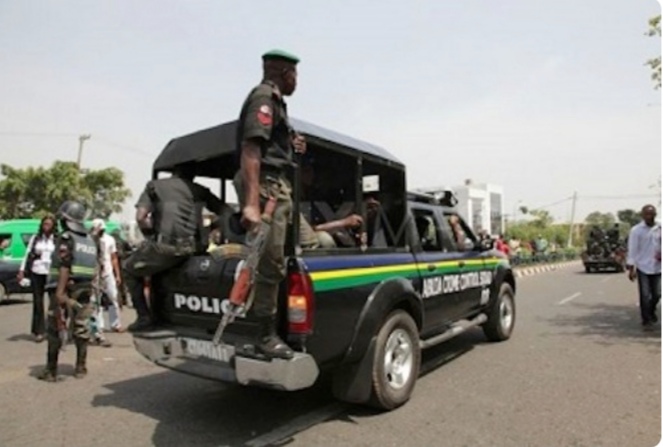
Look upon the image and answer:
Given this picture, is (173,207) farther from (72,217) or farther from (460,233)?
(460,233)

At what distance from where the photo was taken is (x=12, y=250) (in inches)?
590

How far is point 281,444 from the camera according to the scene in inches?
152

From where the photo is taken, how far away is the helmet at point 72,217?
579 centimetres

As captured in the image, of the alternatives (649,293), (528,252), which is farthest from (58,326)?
(528,252)

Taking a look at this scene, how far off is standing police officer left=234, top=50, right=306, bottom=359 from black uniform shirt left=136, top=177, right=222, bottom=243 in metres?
1.05

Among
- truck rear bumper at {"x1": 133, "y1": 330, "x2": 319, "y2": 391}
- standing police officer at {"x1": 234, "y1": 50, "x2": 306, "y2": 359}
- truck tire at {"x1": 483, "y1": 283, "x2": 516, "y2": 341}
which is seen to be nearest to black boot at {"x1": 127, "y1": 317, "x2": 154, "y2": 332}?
truck rear bumper at {"x1": 133, "y1": 330, "x2": 319, "y2": 391}

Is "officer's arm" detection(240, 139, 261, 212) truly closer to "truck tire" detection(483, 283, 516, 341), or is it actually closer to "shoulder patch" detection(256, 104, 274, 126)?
"shoulder patch" detection(256, 104, 274, 126)

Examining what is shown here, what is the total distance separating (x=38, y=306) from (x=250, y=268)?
615 cm

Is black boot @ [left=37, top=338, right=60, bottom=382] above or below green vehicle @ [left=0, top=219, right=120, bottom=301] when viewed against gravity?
below

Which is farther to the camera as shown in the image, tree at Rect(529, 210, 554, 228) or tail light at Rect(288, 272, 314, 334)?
tree at Rect(529, 210, 554, 228)

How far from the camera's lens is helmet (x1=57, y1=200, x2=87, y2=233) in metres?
5.79

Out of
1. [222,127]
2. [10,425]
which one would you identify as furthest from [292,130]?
[10,425]

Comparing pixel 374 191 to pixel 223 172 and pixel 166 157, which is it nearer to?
pixel 223 172

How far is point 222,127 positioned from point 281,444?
2477 mm
